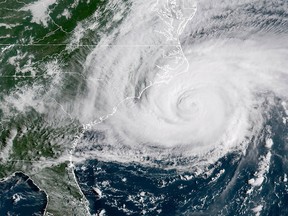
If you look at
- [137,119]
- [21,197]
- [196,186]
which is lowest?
[196,186]

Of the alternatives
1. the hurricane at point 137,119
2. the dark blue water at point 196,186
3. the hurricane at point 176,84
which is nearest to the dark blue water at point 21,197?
the hurricane at point 137,119

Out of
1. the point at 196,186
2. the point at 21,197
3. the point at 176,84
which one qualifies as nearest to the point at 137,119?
the point at 176,84

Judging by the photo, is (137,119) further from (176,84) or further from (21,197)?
(21,197)

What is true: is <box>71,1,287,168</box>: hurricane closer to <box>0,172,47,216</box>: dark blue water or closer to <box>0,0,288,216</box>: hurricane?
<box>0,0,288,216</box>: hurricane

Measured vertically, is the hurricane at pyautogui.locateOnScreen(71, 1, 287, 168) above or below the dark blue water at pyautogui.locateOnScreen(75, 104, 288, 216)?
above

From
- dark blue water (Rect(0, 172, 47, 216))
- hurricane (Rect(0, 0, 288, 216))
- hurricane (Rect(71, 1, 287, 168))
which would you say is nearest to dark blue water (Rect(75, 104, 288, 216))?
hurricane (Rect(0, 0, 288, 216))

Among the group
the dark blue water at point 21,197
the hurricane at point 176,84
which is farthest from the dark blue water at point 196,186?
the dark blue water at point 21,197

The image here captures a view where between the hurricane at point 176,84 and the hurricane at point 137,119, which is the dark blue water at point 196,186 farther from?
the hurricane at point 176,84

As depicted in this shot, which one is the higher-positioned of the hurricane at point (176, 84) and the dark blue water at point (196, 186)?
the hurricane at point (176, 84)
